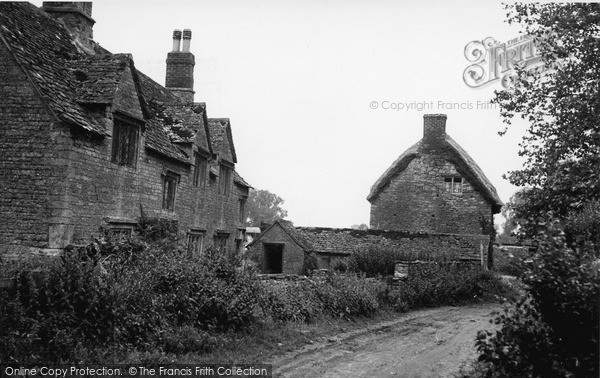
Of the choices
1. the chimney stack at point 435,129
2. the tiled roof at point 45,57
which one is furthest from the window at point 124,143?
the chimney stack at point 435,129

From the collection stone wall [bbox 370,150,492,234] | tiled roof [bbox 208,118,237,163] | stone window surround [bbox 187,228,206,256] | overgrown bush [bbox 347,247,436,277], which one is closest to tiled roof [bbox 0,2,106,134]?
stone window surround [bbox 187,228,206,256]

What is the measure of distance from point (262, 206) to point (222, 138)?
90.5 metres

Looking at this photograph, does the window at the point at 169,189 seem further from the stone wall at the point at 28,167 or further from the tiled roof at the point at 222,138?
the stone wall at the point at 28,167

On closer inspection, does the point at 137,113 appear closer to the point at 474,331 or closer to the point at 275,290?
→ the point at 275,290

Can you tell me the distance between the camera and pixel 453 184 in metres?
33.9

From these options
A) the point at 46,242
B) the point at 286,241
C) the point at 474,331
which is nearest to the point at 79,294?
the point at 46,242

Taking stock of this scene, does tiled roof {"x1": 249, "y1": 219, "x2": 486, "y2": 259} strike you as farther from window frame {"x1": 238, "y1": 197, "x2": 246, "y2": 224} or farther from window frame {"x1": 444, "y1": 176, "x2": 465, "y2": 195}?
window frame {"x1": 444, "y1": 176, "x2": 465, "y2": 195}

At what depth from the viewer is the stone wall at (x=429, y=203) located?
110 ft

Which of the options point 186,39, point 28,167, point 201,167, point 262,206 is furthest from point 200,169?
point 262,206

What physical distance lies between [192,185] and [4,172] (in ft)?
29.5

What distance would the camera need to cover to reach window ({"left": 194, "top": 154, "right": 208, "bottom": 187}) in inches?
888

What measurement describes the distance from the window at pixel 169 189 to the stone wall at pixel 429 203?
18398 mm

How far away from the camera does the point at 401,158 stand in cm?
3488

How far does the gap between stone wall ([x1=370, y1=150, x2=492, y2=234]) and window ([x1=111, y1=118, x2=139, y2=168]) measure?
21469 mm
